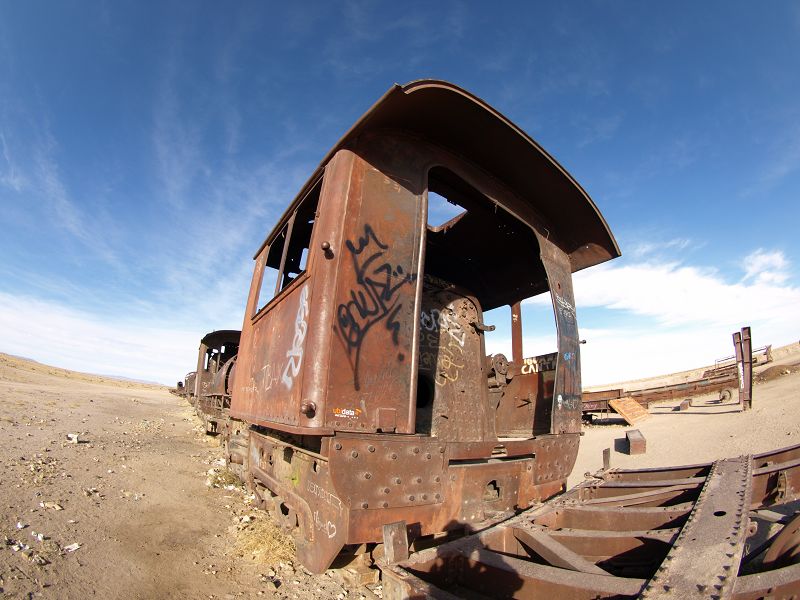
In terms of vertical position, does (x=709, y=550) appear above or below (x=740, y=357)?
below

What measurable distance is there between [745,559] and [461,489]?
1.63m

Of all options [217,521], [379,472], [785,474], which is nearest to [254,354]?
[217,521]

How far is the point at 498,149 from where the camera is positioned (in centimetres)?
381

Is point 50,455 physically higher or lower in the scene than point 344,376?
lower

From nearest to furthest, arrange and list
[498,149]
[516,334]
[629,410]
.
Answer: [498,149], [516,334], [629,410]

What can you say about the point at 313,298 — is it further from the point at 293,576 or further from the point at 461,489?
the point at 293,576

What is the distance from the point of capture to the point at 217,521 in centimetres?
430

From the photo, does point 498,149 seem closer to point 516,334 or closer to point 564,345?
point 564,345

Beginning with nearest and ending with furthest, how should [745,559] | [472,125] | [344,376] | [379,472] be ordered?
[745,559] → [379,472] → [344,376] → [472,125]

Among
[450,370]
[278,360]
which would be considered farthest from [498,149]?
[278,360]

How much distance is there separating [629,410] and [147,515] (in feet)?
41.1

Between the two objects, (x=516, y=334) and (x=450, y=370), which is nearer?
(x=450, y=370)

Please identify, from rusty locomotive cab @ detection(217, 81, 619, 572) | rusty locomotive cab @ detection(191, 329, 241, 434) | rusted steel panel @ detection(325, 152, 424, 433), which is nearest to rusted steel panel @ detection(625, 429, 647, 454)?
rusty locomotive cab @ detection(217, 81, 619, 572)

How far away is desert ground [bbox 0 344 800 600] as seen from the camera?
2.83m
